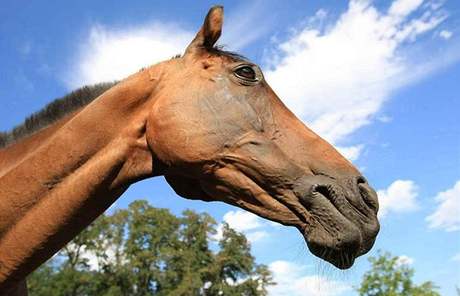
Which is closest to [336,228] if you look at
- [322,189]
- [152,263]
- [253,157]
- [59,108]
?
[322,189]

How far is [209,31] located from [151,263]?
53.1 meters

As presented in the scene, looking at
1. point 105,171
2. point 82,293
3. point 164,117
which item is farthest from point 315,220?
point 82,293

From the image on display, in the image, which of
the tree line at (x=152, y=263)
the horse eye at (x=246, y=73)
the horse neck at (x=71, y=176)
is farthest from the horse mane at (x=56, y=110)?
the tree line at (x=152, y=263)

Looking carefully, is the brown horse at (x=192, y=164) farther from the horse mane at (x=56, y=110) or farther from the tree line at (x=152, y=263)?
the tree line at (x=152, y=263)

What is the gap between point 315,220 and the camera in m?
3.38

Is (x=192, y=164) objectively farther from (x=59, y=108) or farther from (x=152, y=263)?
(x=152, y=263)

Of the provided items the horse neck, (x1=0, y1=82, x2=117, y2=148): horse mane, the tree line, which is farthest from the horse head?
the tree line

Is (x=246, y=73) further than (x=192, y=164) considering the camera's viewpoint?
Yes

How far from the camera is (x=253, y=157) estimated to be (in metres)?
3.58

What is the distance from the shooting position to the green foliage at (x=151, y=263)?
5197cm

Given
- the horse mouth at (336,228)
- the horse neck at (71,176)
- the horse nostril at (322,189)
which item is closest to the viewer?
the horse mouth at (336,228)

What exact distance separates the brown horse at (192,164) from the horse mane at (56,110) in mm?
334

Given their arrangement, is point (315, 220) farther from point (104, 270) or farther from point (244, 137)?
point (104, 270)

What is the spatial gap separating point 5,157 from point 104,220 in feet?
165
